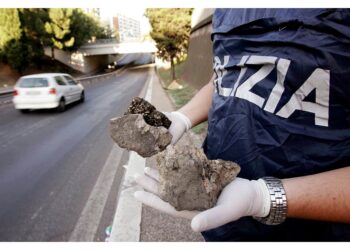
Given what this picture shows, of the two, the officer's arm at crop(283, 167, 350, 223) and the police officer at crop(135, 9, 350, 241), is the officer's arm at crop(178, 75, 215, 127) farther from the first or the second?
the officer's arm at crop(283, 167, 350, 223)

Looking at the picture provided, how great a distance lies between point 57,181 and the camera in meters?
3.69

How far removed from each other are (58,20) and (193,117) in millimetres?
31796

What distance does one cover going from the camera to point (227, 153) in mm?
1101

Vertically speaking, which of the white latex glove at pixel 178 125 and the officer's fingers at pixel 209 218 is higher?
the white latex glove at pixel 178 125

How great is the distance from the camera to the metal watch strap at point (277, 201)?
0.89 m

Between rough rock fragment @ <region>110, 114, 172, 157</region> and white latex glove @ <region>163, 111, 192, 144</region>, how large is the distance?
17 cm

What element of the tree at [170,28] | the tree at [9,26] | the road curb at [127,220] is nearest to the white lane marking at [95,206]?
the road curb at [127,220]

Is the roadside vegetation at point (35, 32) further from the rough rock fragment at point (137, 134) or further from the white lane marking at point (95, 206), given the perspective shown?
the rough rock fragment at point (137, 134)

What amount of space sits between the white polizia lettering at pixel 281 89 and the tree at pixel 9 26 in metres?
24.2

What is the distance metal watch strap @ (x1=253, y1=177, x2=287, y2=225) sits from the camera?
35.0 inches

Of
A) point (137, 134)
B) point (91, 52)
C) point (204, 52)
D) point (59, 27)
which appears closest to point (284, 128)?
point (137, 134)

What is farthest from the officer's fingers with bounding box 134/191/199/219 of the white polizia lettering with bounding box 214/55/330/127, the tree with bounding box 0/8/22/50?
the tree with bounding box 0/8/22/50
